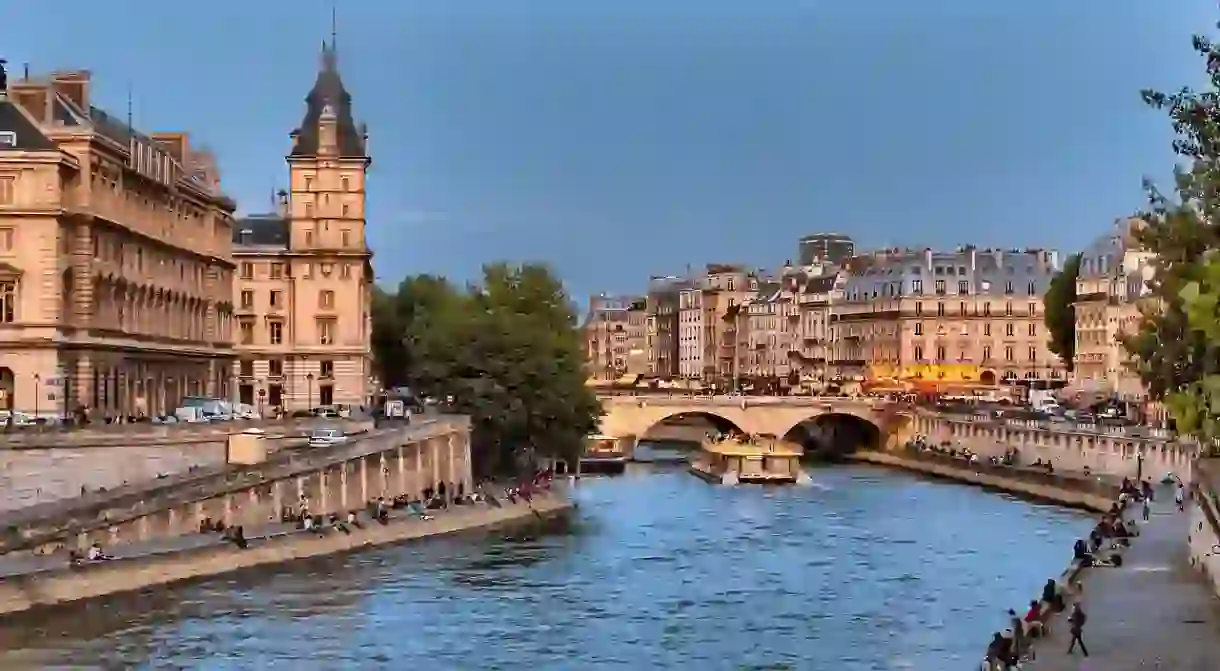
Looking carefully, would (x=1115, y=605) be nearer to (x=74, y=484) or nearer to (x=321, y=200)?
(x=74, y=484)

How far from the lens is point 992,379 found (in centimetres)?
16400

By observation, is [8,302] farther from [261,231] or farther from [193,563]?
[261,231]

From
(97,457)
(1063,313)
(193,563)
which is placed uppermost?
(1063,313)

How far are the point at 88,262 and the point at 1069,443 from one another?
4832 cm

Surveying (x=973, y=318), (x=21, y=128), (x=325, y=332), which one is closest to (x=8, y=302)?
(x=21, y=128)

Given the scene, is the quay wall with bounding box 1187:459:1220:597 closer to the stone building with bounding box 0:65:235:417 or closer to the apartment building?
the stone building with bounding box 0:65:235:417

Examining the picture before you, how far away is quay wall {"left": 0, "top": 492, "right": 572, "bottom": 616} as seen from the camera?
4781 centimetres

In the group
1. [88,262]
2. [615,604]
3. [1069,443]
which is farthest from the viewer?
[1069,443]

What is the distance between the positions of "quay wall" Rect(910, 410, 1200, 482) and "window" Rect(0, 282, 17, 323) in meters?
36.7

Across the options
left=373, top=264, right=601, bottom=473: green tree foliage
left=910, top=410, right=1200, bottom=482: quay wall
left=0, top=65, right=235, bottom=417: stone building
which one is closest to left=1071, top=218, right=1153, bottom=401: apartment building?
left=910, top=410, right=1200, bottom=482: quay wall

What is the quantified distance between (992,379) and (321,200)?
243ft

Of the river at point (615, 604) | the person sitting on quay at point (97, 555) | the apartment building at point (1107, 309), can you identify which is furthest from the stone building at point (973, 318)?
the person sitting on quay at point (97, 555)

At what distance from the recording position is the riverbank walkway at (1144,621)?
126 feet

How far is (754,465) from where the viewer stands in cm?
10412
